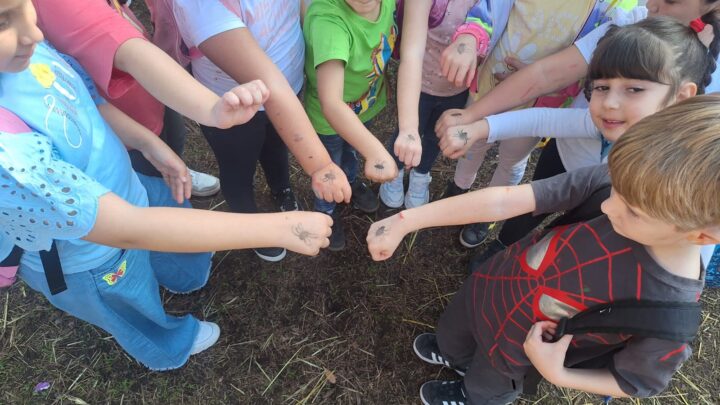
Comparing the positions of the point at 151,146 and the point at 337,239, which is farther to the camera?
the point at 337,239

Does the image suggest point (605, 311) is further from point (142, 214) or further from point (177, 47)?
point (177, 47)

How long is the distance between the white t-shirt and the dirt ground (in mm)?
1225

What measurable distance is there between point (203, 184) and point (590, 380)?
8.17 feet

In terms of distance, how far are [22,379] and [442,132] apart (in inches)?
97.7

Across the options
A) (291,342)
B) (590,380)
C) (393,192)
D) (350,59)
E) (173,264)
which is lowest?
(291,342)

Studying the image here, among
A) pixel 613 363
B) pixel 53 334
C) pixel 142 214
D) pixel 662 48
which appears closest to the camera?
pixel 142 214

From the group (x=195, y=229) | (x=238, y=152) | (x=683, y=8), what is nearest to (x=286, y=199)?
(x=238, y=152)

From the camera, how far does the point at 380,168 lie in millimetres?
1842

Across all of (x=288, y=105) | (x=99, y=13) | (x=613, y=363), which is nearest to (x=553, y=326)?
(x=613, y=363)

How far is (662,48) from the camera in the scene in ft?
5.10

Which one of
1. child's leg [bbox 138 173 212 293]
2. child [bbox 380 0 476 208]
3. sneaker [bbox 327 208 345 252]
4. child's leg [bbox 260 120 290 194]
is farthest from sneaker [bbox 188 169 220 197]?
child [bbox 380 0 476 208]

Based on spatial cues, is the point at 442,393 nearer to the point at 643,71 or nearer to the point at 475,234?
the point at 475,234

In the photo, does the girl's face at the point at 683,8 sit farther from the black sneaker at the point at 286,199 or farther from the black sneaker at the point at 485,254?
the black sneaker at the point at 286,199

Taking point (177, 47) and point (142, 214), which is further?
point (177, 47)
